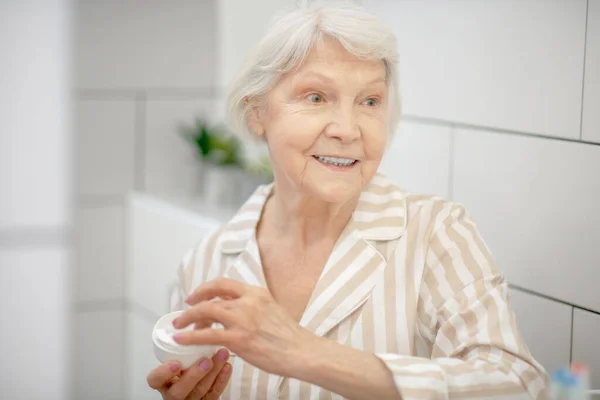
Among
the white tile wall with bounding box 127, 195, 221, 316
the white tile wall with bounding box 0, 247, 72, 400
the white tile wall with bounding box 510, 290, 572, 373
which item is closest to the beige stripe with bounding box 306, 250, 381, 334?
the white tile wall with bounding box 510, 290, 572, 373

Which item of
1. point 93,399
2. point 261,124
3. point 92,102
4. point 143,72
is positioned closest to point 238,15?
A: point 143,72

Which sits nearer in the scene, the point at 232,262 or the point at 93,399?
the point at 232,262

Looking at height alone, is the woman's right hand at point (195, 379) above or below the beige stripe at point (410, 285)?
below

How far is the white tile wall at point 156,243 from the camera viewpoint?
2.12 meters

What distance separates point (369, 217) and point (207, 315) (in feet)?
1.24

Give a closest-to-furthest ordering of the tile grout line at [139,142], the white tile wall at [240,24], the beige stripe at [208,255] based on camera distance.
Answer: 1. the beige stripe at [208,255]
2. the white tile wall at [240,24]
3. the tile grout line at [139,142]

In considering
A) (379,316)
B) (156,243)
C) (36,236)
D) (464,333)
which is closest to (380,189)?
(379,316)

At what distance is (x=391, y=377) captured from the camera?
3.45ft

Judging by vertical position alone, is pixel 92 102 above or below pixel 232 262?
above

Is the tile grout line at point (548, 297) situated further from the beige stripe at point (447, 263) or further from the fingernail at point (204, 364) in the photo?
the fingernail at point (204, 364)

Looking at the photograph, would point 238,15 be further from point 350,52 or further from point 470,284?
point 470,284

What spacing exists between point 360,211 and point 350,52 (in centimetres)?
27

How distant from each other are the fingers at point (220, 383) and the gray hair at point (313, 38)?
425 millimetres

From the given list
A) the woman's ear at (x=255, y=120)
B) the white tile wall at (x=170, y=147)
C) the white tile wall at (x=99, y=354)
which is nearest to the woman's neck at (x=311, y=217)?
the woman's ear at (x=255, y=120)
